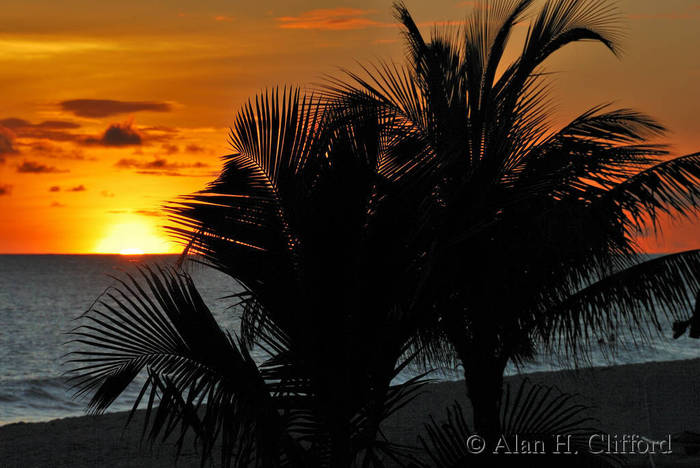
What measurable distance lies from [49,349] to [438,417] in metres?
30.0

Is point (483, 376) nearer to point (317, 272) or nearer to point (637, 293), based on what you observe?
point (637, 293)

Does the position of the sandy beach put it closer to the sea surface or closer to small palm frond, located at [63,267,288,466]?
the sea surface

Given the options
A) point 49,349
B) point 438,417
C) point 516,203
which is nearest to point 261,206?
point 516,203

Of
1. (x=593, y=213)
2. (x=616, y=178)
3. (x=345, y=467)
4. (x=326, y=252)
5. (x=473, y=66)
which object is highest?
(x=473, y=66)

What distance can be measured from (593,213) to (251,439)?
2876 millimetres

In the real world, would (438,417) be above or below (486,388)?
above

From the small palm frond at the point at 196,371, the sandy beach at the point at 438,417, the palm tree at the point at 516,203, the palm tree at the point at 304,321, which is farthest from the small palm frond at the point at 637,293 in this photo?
the sandy beach at the point at 438,417

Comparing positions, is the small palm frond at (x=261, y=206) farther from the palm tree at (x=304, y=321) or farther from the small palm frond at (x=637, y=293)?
the small palm frond at (x=637, y=293)

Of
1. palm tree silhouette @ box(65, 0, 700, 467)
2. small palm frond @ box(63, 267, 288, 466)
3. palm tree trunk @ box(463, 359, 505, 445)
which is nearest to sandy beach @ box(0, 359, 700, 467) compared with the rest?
palm tree trunk @ box(463, 359, 505, 445)

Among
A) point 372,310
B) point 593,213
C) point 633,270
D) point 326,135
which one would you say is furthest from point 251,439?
point 633,270

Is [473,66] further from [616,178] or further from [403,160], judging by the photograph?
[403,160]

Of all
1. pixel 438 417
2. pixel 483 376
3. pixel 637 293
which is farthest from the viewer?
pixel 438 417

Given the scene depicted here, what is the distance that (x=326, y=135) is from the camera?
183 inches

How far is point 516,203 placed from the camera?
6.35 meters
